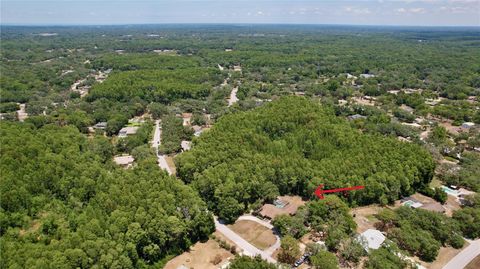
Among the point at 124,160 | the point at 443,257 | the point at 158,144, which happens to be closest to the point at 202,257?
the point at 443,257

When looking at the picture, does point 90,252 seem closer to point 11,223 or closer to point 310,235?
point 11,223

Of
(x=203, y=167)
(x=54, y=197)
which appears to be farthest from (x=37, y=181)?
(x=203, y=167)

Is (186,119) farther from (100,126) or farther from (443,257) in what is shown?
(443,257)

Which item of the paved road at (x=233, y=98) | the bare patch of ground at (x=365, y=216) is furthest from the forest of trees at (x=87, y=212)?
the paved road at (x=233, y=98)

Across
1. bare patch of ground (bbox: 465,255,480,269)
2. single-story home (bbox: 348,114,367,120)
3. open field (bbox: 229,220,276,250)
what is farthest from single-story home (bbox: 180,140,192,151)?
bare patch of ground (bbox: 465,255,480,269)

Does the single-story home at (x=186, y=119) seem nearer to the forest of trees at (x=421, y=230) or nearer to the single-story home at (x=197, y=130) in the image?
the single-story home at (x=197, y=130)
